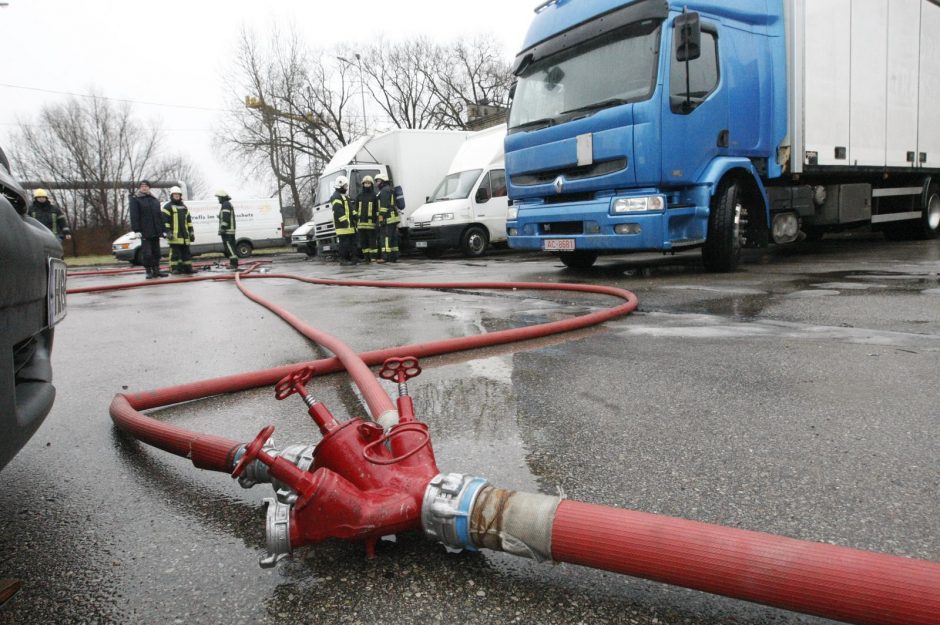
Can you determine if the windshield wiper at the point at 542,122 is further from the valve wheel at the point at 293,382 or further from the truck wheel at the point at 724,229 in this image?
the valve wheel at the point at 293,382

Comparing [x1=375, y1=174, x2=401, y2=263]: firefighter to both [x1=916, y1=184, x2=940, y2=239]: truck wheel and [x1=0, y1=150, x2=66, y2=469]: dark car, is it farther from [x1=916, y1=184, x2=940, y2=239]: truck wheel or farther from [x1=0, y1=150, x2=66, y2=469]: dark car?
[x1=0, y1=150, x2=66, y2=469]: dark car

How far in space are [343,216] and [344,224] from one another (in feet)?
0.64

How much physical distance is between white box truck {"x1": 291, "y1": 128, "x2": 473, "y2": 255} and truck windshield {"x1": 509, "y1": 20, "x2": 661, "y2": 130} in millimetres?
8550

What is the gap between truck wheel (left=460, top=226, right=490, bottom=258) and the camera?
14484 millimetres

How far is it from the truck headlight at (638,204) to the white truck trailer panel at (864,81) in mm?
2372

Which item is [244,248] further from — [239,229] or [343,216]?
[343,216]

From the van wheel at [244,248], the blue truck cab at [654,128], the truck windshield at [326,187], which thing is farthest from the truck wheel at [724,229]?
the van wheel at [244,248]

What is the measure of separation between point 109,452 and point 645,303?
13.4 ft

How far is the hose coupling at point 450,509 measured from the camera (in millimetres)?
1253

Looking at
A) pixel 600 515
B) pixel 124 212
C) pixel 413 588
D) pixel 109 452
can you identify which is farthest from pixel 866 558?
pixel 124 212

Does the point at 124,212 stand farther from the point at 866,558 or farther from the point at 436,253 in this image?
the point at 866,558

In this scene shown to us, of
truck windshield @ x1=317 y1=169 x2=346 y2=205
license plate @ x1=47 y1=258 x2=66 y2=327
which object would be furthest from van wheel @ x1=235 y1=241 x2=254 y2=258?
license plate @ x1=47 y1=258 x2=66 y2=327

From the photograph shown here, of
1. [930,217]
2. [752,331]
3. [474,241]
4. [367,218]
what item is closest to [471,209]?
[474,241]

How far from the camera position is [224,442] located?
1.69 m
